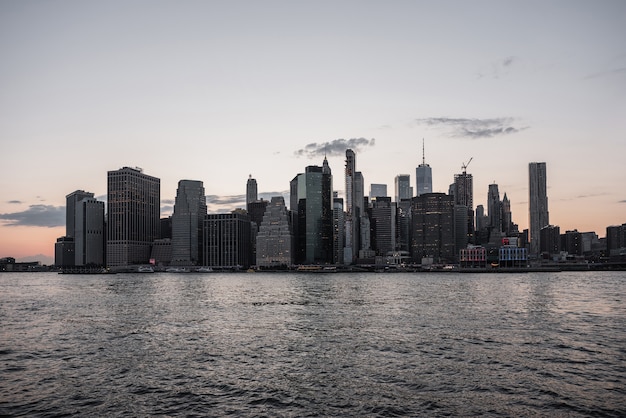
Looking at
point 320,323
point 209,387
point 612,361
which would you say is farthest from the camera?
point 320,323

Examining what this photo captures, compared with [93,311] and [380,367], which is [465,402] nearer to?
[380,367]

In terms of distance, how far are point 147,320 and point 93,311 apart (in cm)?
2340

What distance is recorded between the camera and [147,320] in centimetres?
8644

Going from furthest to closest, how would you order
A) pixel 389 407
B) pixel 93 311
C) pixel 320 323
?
pixel 93 311
pixel 320 323
pixel 389 407

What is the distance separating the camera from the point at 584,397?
38.4 meters

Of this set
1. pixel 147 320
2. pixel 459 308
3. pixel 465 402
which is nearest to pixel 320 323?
pixel 147 320

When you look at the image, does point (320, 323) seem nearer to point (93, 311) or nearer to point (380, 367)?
point (380, 367)

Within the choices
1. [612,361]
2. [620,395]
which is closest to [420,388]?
[620,395]

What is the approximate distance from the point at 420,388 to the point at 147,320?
58.8 m

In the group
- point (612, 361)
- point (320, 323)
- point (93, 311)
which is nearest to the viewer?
point (612, 361)

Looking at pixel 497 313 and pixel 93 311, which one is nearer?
pixel 497 313

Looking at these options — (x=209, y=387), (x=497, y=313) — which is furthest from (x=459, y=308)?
(x=209, y=387)

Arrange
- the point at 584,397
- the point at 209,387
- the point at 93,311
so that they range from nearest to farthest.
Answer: the point at 584,397 → the point at 209,387 → the point at 93,311

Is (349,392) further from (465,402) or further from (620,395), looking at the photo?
(620,395)
